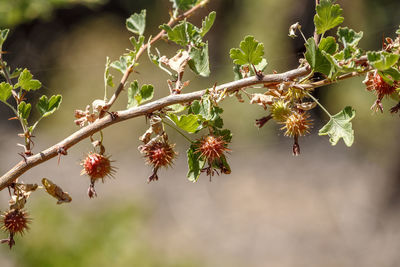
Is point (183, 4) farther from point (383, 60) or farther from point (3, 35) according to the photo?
point (383, 60)

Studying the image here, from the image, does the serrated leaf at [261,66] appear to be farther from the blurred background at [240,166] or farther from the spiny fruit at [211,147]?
the blurred background at [240,166]

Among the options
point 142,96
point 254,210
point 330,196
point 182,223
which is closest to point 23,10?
point 142,96

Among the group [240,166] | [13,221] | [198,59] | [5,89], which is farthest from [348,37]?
[240,166]

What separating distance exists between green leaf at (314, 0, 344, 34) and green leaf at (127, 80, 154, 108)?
0.50 metres

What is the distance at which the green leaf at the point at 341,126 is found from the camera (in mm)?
1144

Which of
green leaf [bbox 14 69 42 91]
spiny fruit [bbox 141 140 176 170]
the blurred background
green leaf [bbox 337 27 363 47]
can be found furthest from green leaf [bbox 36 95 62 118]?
the blurred background

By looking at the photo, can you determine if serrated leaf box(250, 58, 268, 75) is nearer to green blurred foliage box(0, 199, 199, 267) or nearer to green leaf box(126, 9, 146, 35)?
green leaf box(126, 9, 146, 35)

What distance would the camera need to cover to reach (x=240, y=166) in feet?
19.4

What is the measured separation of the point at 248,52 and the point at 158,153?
38 centimetres

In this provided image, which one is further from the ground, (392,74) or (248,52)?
(248,52)

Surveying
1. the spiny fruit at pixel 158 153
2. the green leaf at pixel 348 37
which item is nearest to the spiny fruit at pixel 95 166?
the spiny fruit at pixel 158 153

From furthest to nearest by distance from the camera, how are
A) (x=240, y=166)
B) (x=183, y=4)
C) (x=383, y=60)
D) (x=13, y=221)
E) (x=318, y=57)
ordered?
(x=240, y=166)
(x=183, y=4)
(x=13, y=221)
(x=318, y=57)
(x=383, y=60)

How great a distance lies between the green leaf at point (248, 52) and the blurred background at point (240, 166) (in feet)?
11.0

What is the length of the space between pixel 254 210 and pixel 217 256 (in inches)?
34.7
